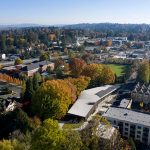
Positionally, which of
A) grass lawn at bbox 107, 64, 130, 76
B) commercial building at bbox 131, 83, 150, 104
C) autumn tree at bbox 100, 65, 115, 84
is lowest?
grass lawn at bbox 107, 64, 130, 76

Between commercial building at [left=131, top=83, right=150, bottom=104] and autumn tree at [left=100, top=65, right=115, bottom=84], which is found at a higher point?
autumn tree at [left=100, top=65, right=115, bottom=84]

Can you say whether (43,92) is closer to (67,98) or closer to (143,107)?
(67,98)

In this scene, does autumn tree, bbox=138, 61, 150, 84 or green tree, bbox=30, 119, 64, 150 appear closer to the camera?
green tree, bbox=30, 119, 64, 150

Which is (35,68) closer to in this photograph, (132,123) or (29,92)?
(29,92)

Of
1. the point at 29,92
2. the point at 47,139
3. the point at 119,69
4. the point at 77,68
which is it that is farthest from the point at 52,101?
the point at 119,69

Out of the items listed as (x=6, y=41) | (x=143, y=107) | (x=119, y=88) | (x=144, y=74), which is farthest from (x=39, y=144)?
(x=6, y=41)

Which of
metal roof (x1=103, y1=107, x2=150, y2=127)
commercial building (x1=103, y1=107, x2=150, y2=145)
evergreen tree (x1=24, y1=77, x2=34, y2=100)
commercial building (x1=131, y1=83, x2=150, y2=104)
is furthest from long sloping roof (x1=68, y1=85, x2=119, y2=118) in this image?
evergreen tree (x1=24, y1=77, x2=34, y2=100)

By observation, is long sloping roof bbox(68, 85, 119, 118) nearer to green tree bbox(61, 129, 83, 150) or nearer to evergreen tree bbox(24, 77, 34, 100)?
evergreen tree bbox(24, 77, 34, 100)
